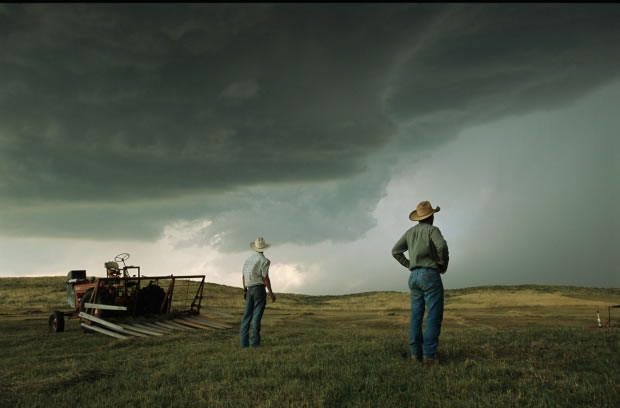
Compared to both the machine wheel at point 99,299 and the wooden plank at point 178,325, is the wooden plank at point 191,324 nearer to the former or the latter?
the wooden plank at point 178,325

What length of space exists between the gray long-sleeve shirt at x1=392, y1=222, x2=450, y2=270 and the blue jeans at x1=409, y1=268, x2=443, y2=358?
5.4 inches

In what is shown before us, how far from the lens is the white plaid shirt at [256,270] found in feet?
37.6

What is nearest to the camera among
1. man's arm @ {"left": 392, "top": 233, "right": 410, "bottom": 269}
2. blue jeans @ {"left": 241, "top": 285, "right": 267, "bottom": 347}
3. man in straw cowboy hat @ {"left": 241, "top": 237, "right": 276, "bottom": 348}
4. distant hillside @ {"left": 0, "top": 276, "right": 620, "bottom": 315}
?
man's arm @ {"left": 392, "top": 233, "right": 410, "bottom": 269}

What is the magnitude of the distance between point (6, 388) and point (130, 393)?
258 cm

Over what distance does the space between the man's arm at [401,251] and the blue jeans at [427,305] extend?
433 millimetres

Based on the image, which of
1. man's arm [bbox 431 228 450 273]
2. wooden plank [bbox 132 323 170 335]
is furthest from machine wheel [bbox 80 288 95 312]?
man's arm [bbox 431 228 450 273]

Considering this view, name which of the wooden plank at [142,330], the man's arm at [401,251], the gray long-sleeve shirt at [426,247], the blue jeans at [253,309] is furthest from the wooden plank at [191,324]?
the gray long-sleeve shirt at [426,247]

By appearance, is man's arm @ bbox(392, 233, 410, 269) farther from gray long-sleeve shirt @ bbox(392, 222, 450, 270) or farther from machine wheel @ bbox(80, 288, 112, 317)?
machine wheel @ bbox(80, 288, 112, 317)

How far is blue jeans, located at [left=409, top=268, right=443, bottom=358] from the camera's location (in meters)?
7.26

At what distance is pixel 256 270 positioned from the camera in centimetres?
1151

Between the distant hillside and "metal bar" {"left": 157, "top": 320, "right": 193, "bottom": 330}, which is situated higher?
"metal bar" {"left": 157, "top": 320, "right": 193, "bottom": 330}

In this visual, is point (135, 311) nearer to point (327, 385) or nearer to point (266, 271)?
point (266, 271)

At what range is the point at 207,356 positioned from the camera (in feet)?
30.7

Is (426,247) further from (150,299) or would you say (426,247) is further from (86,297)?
(86,297)
